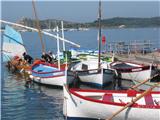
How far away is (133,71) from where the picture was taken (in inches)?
1313

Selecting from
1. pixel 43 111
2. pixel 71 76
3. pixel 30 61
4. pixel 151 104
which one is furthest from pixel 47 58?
pixel 151 104

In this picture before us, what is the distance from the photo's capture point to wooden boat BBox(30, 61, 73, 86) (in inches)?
1232

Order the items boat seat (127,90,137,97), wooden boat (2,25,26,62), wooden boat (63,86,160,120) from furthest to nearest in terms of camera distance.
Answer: wooden boat (2,25,26,62)
boat seat (127,90,137,97)
wooden boat (63,86,160,120)

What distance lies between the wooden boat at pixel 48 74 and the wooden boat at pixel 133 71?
4.56 metres

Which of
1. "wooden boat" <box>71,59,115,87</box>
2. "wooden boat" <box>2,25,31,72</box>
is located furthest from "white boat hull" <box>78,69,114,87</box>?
"wooden boat" <box>2,25,31,72</box>

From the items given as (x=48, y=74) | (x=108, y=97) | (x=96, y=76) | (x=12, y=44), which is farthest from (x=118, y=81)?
(x=12, y=44)

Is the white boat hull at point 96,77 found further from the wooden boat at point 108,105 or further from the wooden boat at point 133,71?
the wooden boat at point 108,105

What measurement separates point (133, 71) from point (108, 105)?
1424 cm

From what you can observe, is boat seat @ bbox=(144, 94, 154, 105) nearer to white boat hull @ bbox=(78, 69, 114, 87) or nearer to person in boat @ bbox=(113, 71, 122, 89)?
white boat hull @ bbox=(78, 69, 114, 87)

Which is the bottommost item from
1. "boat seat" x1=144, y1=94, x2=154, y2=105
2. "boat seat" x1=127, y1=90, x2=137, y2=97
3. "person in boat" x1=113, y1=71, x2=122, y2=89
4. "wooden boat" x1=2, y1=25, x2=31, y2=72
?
"person in boat" x1=113, y1=71, x2=122, y2=89

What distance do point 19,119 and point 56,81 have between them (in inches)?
365

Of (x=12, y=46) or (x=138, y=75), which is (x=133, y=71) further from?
(x=12, y=46)

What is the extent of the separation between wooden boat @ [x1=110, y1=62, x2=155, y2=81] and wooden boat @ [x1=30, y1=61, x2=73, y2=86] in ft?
15.0

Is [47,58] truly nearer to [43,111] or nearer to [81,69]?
[81,69]
